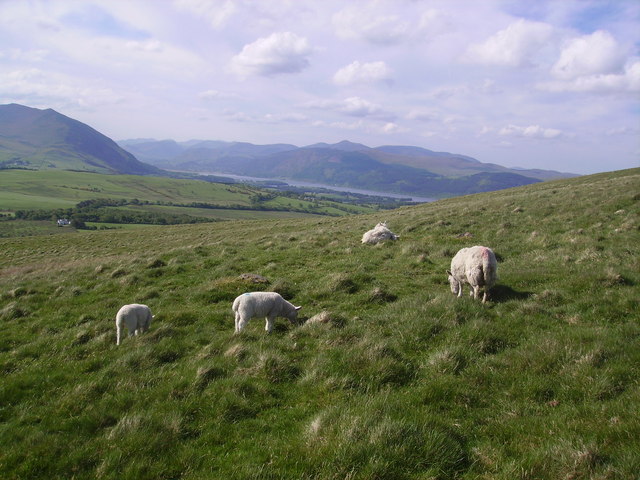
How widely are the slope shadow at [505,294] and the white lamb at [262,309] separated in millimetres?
6034

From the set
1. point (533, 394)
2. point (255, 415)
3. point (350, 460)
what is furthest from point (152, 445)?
point (533, 394)

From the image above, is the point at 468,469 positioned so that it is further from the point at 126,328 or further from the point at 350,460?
the point at 126,328

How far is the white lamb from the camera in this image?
9.85 meters

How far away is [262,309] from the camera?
394 inches

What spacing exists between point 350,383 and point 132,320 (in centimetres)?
686

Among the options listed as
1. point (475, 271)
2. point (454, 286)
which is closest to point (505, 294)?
point (475, 271)

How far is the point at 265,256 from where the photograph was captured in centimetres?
1883

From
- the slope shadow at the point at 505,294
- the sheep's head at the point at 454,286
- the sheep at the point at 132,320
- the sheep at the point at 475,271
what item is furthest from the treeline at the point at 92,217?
the slope shadow at the point at 505,294

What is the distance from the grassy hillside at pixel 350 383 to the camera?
4.65 meters

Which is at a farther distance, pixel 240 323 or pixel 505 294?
pixel 505 294

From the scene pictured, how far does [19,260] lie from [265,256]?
33.1m

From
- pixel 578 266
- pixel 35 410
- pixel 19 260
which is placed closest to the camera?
pixel 35 410

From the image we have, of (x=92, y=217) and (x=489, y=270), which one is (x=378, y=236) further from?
(x=92, y=217)

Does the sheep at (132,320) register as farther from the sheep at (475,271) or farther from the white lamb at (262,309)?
the sheep at (475,271)
